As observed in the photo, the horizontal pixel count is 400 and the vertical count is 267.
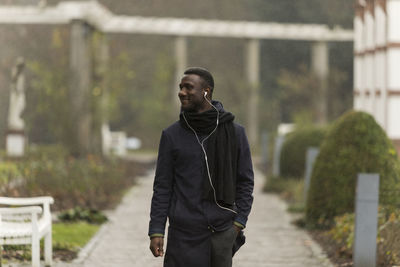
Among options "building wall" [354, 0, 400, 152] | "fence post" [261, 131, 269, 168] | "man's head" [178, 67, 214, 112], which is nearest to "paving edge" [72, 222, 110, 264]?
"man's head" [178, 67, 214, 112]

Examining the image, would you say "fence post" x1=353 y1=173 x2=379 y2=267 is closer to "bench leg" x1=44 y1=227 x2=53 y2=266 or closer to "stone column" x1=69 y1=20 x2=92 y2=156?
"bench leg" x1=44 y1=227 x2=53 y2=266

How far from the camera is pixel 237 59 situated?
142 feet

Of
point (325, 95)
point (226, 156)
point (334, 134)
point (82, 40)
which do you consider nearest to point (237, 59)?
point (325, 95)

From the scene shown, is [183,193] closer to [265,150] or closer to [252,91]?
[265,150]

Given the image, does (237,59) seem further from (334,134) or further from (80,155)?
(334,134)

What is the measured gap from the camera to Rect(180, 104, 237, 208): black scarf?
5.29 m

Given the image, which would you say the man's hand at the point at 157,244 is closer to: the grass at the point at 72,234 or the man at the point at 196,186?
the man at the point at 196,186

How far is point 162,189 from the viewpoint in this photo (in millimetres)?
5320

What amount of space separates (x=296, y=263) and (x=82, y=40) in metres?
12.1

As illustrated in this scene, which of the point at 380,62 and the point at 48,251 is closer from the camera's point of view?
the point at 48,251

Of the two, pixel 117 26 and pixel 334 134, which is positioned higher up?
pixel 117 26

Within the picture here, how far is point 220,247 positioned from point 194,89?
35.0 inches

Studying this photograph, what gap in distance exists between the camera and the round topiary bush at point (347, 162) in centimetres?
1105

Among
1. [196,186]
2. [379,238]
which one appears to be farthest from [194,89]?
[379,238]
